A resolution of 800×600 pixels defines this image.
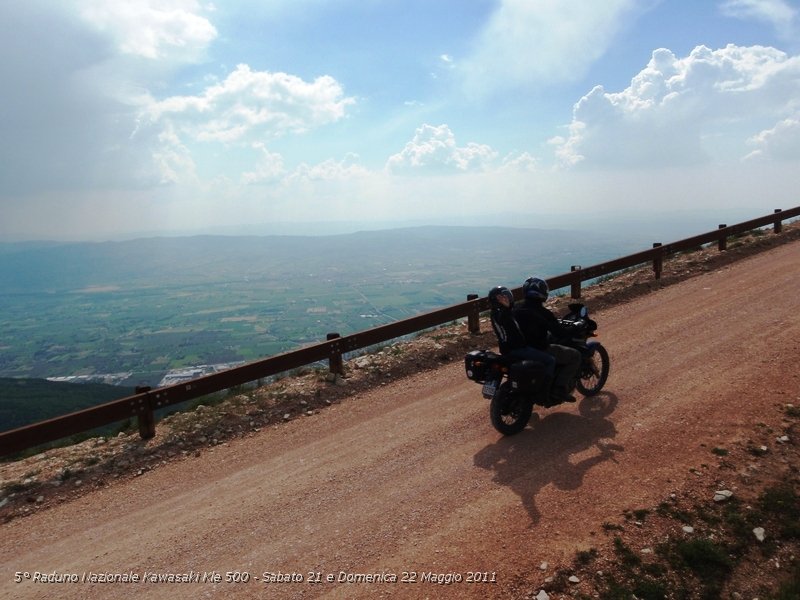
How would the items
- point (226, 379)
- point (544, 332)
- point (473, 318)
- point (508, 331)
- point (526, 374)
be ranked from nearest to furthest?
point (526, 374) → point (508, 331) → point (544, 332) → point (226, 379) → point (473, 318)

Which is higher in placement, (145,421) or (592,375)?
(592,375)

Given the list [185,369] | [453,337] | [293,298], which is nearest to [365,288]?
[293,298]

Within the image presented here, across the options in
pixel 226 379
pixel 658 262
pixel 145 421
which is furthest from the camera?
pixel 658 262

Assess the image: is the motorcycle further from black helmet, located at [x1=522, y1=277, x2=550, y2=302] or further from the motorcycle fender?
black helmet, located at [x1=522, y1=277, x2=550, y2=302]

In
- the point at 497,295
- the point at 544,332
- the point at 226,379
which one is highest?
the point at 497,295

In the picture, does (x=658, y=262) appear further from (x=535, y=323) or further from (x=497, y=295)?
(x=497, y=295)

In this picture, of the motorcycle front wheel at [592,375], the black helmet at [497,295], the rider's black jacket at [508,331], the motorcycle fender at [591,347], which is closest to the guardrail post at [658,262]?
the motorcycle front wheel at [592,375]

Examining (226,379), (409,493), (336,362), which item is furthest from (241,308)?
(409,493)

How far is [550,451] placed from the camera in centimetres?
637

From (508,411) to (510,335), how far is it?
3.41 feet

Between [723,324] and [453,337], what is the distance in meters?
5.62

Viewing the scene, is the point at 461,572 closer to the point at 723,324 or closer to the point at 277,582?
the point at 277,582

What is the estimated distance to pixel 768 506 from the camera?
490cm

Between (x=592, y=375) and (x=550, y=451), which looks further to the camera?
(x=592, y=375)
